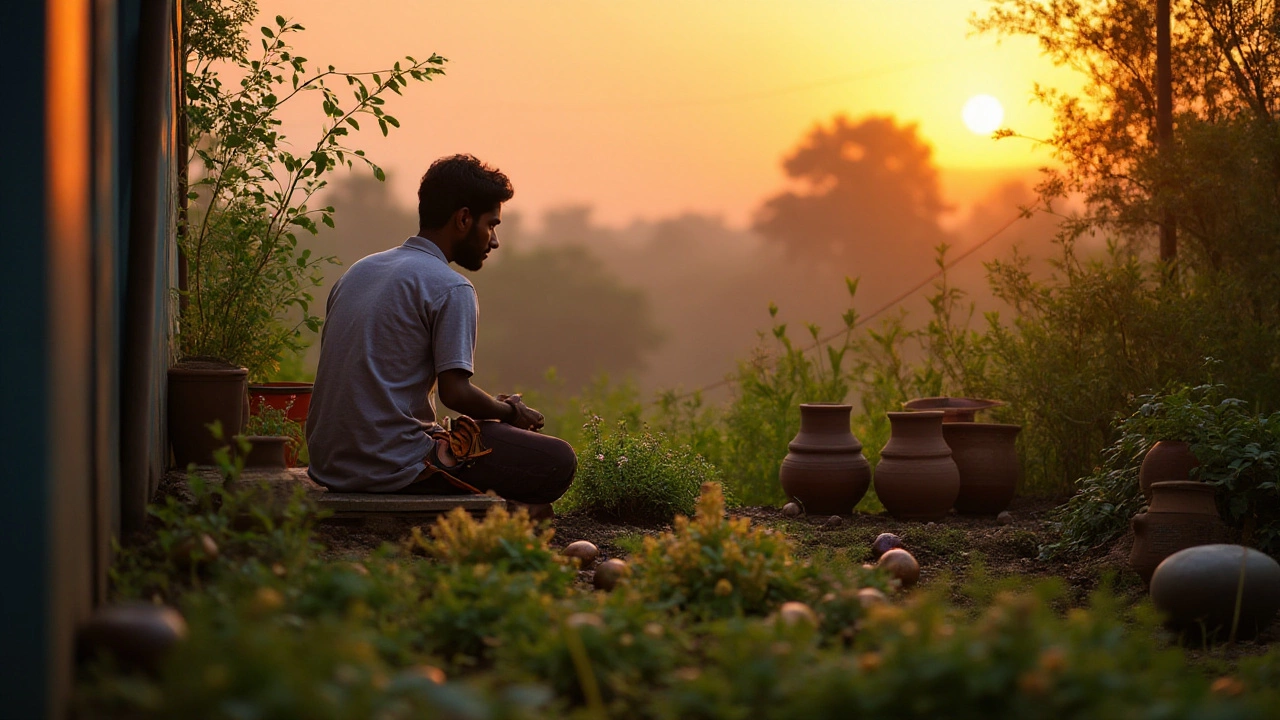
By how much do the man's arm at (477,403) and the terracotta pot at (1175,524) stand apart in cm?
271

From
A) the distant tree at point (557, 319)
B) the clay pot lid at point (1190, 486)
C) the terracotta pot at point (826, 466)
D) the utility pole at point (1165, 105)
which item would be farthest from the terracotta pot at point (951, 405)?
the distant tree at point (557, 319)

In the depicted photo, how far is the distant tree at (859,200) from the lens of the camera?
28.4 metres

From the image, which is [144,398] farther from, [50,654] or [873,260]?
[873,260]

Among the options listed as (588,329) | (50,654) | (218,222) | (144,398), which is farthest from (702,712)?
(588,329)

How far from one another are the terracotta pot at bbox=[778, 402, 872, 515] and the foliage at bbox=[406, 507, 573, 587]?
3.60 m

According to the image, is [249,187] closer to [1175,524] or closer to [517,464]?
[517,464]

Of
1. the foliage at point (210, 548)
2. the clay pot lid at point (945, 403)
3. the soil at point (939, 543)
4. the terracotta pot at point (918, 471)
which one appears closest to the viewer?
the foliage at point (210, 548)

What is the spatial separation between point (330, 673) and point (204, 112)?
15.9 feet

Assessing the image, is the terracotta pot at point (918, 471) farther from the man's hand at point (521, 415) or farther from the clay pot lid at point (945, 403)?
the man's hand at point (521, 415)

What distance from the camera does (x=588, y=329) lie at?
116 feet

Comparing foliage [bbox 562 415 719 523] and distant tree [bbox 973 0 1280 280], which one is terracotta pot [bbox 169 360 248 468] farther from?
distant tree [bbox 973 0 1280 280]

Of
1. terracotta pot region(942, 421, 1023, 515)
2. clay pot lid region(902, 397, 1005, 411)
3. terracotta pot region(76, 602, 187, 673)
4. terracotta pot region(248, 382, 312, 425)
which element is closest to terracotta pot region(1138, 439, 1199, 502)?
terracotta pot region(942, 421, 1023, 515)

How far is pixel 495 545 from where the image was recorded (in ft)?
10.1

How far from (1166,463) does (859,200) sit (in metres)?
25.2
